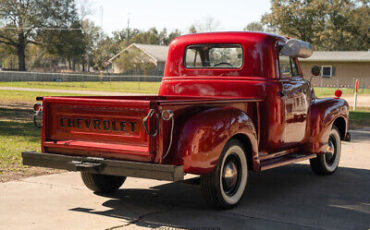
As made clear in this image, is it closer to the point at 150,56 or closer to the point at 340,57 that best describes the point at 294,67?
the point at 340,57

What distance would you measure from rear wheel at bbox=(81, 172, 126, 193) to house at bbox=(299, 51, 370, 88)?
136 feet

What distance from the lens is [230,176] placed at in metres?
5.59

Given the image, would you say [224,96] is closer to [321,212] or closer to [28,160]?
[321,212]

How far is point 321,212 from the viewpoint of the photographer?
5637mm

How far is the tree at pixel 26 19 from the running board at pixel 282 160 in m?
57.7

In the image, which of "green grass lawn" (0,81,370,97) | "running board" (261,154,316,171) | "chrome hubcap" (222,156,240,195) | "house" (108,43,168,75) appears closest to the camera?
"chrome hubcap" (222,156,240,195)

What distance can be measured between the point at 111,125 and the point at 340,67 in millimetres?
46017

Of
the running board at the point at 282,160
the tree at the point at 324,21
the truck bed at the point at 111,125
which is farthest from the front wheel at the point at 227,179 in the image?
the tree at the point at 324,21

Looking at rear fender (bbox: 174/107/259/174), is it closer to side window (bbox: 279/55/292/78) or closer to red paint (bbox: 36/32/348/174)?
red paint (bbox: 36/32/348/174)

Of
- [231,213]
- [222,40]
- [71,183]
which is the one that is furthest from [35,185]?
[222,40]

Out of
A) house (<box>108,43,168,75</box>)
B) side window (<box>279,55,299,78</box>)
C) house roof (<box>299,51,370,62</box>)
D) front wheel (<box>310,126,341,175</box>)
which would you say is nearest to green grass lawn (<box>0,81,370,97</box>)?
house roof (<box>299,51,370,62</box>)

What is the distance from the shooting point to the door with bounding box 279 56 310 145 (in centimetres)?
677

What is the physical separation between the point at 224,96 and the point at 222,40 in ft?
2.66

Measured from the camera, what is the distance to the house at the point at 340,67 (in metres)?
46.6
